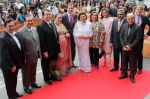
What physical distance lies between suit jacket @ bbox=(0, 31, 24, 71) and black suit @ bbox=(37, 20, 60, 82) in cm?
82

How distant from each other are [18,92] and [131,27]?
2.72m

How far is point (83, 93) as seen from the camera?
582cm

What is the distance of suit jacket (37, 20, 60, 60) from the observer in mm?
5914

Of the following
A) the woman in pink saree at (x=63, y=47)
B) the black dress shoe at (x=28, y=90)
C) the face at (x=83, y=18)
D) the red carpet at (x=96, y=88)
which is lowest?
the red carpet at (x=96, y=88)

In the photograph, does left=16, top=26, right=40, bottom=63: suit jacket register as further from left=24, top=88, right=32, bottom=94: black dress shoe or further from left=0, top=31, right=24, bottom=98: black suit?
left=24, top=88, right=32, bottom=94: black dress shoe

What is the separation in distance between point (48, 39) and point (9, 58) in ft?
3.83

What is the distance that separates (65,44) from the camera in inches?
263

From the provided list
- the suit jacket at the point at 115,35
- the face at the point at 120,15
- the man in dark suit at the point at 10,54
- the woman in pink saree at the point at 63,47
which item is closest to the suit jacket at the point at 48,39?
the woman in pink saree at the point at 63,47

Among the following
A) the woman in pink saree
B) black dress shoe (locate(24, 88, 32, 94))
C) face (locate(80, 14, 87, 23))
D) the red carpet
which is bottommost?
the red carpet

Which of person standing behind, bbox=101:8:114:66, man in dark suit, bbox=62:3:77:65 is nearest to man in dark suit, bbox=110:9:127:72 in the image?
person standing behind, bbox=101:8:114:66

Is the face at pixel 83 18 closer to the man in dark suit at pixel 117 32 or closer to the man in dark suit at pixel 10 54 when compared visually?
the man in dark suit at pixel 117 32

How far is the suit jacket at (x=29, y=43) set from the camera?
17.9ft

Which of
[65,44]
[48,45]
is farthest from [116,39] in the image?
[48,45]

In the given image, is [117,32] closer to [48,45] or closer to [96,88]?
[96,88]
